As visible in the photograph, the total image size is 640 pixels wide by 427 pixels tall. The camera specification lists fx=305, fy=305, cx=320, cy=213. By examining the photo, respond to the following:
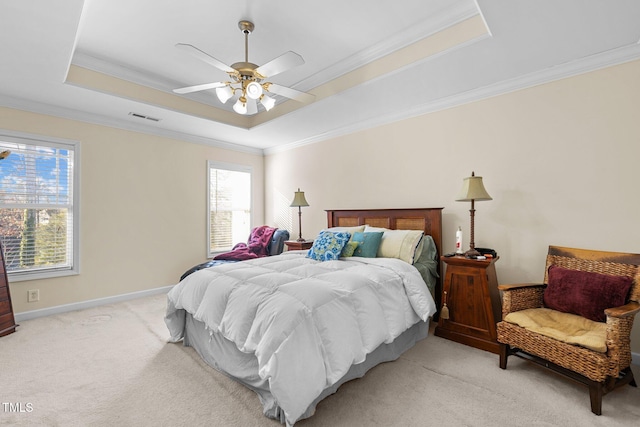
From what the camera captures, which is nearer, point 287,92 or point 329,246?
point 287,92

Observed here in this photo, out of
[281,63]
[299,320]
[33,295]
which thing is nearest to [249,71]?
[281,63]

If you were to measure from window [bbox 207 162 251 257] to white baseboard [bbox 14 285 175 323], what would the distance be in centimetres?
109

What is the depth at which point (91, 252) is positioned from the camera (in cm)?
399

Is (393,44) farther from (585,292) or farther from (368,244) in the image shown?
(585,292)

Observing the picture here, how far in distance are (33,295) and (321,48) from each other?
4299 millimetres

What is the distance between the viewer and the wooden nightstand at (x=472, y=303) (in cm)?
269

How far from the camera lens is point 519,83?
2.99m

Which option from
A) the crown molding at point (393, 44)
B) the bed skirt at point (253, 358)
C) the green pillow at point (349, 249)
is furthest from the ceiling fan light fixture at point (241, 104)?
the bed skirt at point (253, 358)

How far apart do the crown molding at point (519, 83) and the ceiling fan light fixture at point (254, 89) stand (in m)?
2.11

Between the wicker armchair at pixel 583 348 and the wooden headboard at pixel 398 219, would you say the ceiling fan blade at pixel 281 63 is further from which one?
the wicker armchair at pixel 583 348

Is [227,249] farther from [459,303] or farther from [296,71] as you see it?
[459,303]

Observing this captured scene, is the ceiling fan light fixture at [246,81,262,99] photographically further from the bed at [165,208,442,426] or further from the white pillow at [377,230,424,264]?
the white pillow at [377,230,424,264]

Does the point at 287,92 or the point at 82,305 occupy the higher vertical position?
the point at 287,92

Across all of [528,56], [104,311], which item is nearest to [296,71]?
[528,56]
